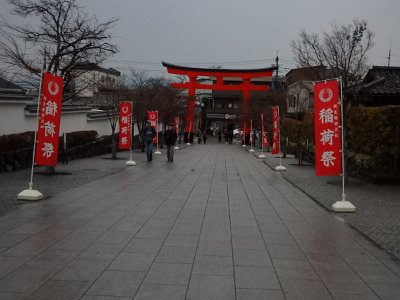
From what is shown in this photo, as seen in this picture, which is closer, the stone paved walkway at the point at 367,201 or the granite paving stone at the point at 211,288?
the granite paving stone at the point at 211,288

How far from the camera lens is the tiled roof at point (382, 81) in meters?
20.7

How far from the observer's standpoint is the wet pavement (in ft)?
16.2

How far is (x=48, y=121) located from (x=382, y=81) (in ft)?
52.2

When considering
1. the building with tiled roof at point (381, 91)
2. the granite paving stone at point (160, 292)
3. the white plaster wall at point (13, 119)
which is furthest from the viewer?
the building with tiled roof at point (381, 91)

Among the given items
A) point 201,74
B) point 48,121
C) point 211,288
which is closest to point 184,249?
point 211,288

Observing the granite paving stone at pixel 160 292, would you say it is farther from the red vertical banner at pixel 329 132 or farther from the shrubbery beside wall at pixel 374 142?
the shrubbery beside wall at pixel 374 142

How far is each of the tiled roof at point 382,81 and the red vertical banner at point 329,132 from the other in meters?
9.66

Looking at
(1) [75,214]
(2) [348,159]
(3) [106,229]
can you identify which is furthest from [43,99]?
(2) [348,159]

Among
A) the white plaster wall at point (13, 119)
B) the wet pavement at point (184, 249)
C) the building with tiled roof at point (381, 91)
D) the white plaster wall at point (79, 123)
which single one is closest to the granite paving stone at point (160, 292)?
the wet pavement at point (184, 249)

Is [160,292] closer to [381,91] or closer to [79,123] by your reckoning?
[381,91]

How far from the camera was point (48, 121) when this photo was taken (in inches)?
455

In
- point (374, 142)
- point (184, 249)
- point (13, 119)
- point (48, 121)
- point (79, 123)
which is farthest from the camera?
point (79, 123)

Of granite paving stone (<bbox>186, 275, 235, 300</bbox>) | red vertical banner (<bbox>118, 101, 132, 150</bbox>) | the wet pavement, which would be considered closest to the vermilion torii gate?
red vertical banner (<bbox>118, 101, 132, 150</bbox>)

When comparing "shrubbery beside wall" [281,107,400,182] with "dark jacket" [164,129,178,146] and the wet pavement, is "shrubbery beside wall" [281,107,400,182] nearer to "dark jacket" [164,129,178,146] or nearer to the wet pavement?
the wet pavement
